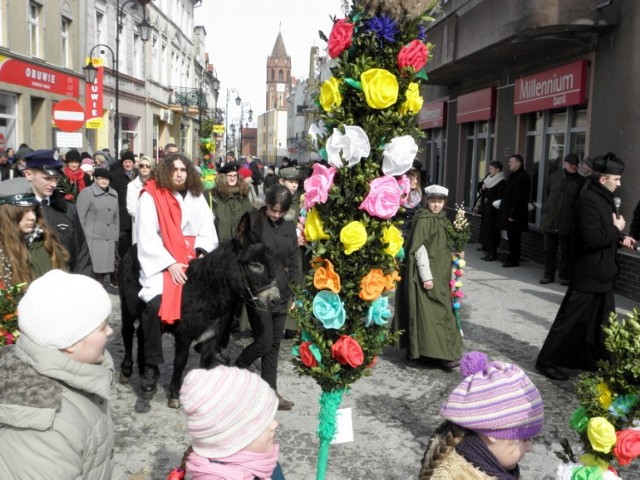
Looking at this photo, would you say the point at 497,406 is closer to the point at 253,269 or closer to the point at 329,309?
the point at 329,309

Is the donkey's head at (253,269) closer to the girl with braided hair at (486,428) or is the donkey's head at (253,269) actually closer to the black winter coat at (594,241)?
the girl with braided hair at (486,428)

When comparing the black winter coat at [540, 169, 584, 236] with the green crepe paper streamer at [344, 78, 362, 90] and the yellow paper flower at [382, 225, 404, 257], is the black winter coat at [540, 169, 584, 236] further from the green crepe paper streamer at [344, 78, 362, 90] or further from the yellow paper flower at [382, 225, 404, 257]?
the green crepe paper streamer at [344, 78, 362, 90]

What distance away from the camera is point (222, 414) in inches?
85.7

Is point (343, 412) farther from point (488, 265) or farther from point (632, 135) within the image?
point (488, 265)

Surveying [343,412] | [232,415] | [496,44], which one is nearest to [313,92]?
[343,412]

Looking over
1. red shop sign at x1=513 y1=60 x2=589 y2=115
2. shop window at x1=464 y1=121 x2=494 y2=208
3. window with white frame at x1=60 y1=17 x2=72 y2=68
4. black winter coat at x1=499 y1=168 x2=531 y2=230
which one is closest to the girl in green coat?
red shop sign at x1=513 y1=60 x2=589 y2=115

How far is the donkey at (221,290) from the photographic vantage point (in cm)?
479

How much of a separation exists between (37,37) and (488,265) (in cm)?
1660

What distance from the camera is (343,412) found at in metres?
3.66

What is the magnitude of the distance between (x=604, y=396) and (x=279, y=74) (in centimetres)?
14404

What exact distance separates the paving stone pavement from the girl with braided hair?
1.25 metres

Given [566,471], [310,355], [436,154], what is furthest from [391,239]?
[436,154]

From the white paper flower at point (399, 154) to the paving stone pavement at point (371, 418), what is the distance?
1.91m

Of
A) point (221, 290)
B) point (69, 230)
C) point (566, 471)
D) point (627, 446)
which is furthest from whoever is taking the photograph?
point (221, 290)
